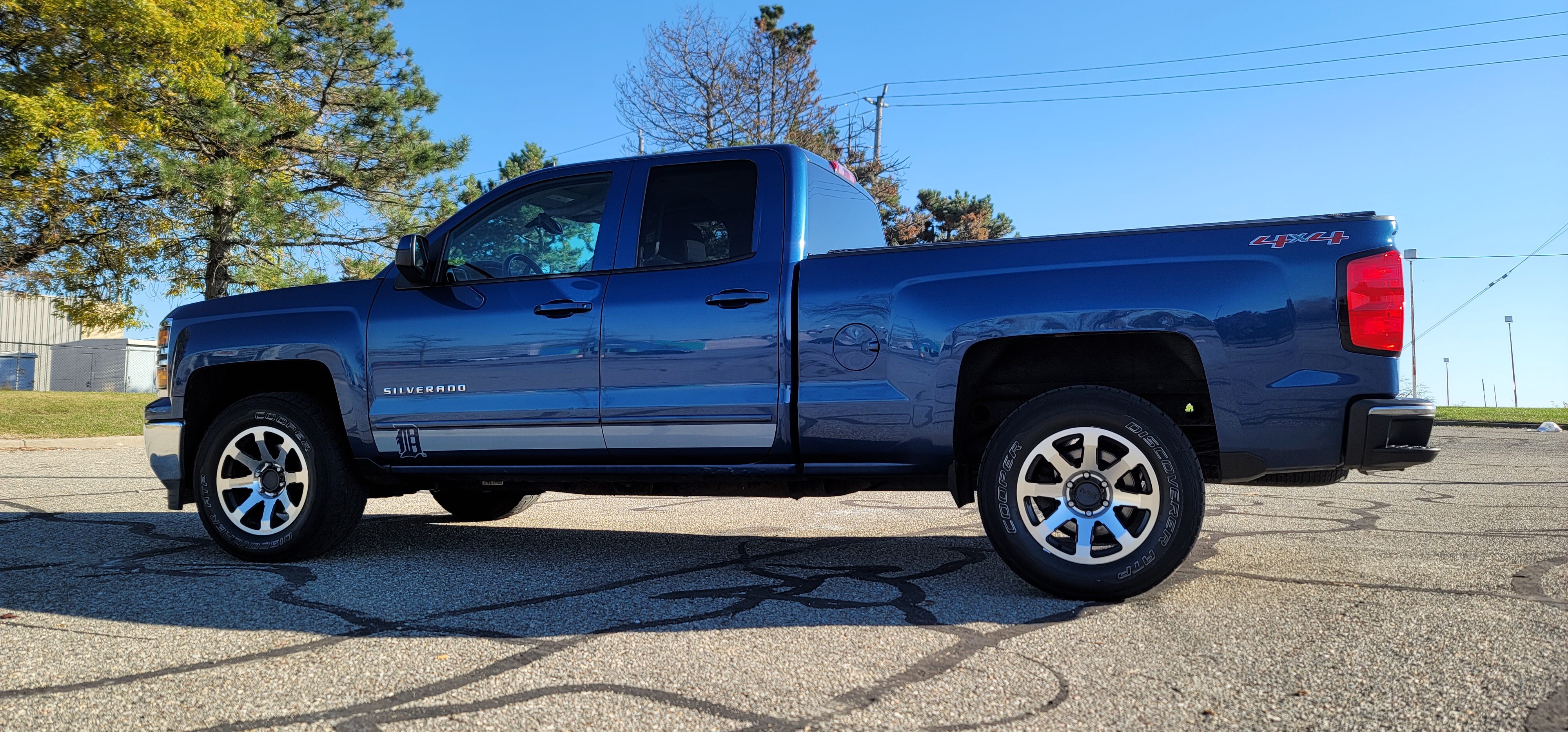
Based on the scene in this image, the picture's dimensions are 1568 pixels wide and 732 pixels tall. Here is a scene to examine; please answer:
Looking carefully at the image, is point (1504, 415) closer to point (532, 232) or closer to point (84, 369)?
point (532, 232)

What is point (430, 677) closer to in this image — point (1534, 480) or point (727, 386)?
point (727, 386)

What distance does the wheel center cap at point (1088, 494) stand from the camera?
3.95 meters

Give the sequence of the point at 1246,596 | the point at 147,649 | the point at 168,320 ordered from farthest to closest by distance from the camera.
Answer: the point at 168,320 < the point at 1246,596 < the point at 147,649

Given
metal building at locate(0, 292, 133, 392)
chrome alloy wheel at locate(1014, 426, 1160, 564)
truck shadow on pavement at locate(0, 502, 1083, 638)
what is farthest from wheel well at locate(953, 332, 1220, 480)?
metal building at locate(0, 292, 133, 392)

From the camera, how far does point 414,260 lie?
196 inches

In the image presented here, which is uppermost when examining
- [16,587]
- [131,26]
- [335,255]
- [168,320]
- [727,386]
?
[131,26]

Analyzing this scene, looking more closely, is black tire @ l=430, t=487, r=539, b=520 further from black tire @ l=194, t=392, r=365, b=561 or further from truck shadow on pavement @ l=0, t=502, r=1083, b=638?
black tire @ l=194, t=392, r=365, b=561

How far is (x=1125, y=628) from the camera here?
138 inches

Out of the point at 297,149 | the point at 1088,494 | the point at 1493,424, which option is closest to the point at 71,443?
the point at 297,149

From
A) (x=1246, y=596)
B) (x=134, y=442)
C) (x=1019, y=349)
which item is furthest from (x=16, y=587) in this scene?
(x=134, y=442)

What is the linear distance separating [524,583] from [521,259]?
64.1 inches

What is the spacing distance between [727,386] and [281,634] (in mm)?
→ 1931

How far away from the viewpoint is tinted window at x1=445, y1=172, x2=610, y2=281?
507 centimetres

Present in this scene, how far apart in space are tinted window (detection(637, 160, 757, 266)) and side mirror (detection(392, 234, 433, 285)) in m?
1.09
